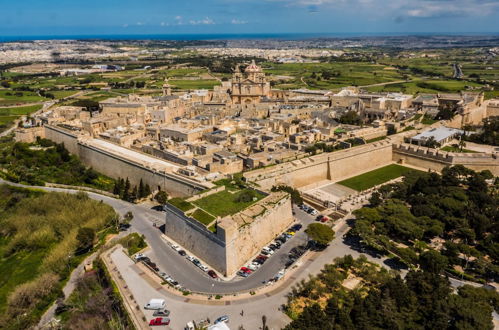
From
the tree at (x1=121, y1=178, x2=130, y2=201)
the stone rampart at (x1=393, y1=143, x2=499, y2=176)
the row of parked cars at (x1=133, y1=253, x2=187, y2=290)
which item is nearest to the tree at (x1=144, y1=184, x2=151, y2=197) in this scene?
the tree at (x1=121, y1=178, x2=130, y2=201)

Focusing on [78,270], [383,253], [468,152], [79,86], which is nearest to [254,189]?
[383,253]

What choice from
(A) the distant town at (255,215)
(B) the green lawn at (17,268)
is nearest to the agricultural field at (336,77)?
(A) the distant town at (255,215)

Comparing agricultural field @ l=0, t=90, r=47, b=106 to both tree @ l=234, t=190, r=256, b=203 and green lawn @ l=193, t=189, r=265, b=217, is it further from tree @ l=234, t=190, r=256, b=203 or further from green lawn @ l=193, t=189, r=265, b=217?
tree @ l=234, t=190, r=256, b=203

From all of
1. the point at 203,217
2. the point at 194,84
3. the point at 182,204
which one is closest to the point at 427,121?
the point at 182,204

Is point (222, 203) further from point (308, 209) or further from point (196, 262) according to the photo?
point (308, 209)

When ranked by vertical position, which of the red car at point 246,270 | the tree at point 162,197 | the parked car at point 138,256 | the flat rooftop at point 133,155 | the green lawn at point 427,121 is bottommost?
the red car at point 246,270

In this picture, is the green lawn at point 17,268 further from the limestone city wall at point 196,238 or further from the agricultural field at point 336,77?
the agricultural field at point 336,77
